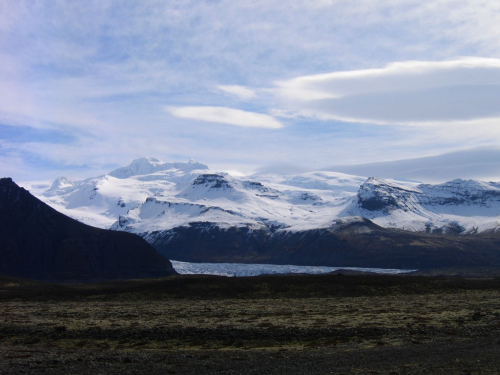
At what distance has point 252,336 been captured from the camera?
1407 inches

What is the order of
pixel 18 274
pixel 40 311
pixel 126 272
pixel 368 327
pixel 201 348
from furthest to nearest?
pixel 126 272 < pixel 18 274 < pixel 40 311 < pixel 368 327 < pixel 201 348

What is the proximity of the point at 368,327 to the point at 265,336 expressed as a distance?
22.1 feet

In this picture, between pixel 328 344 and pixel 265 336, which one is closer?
pixel 328 344

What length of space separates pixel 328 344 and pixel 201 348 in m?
7.45

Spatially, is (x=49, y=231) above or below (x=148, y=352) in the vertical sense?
above

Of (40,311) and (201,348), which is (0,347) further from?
(40,311)

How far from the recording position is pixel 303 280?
3000 inches

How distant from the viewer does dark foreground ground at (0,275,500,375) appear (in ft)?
89.5

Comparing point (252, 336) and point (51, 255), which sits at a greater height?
point (51, 255)

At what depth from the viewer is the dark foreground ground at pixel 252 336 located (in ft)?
89.5

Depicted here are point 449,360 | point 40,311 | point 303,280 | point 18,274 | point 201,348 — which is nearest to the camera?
point 449,360

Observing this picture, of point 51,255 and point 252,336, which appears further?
point 51,255

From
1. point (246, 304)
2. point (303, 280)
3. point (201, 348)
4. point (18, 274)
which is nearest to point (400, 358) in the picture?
point (201, 348)

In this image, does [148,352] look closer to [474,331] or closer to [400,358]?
[400,358]
